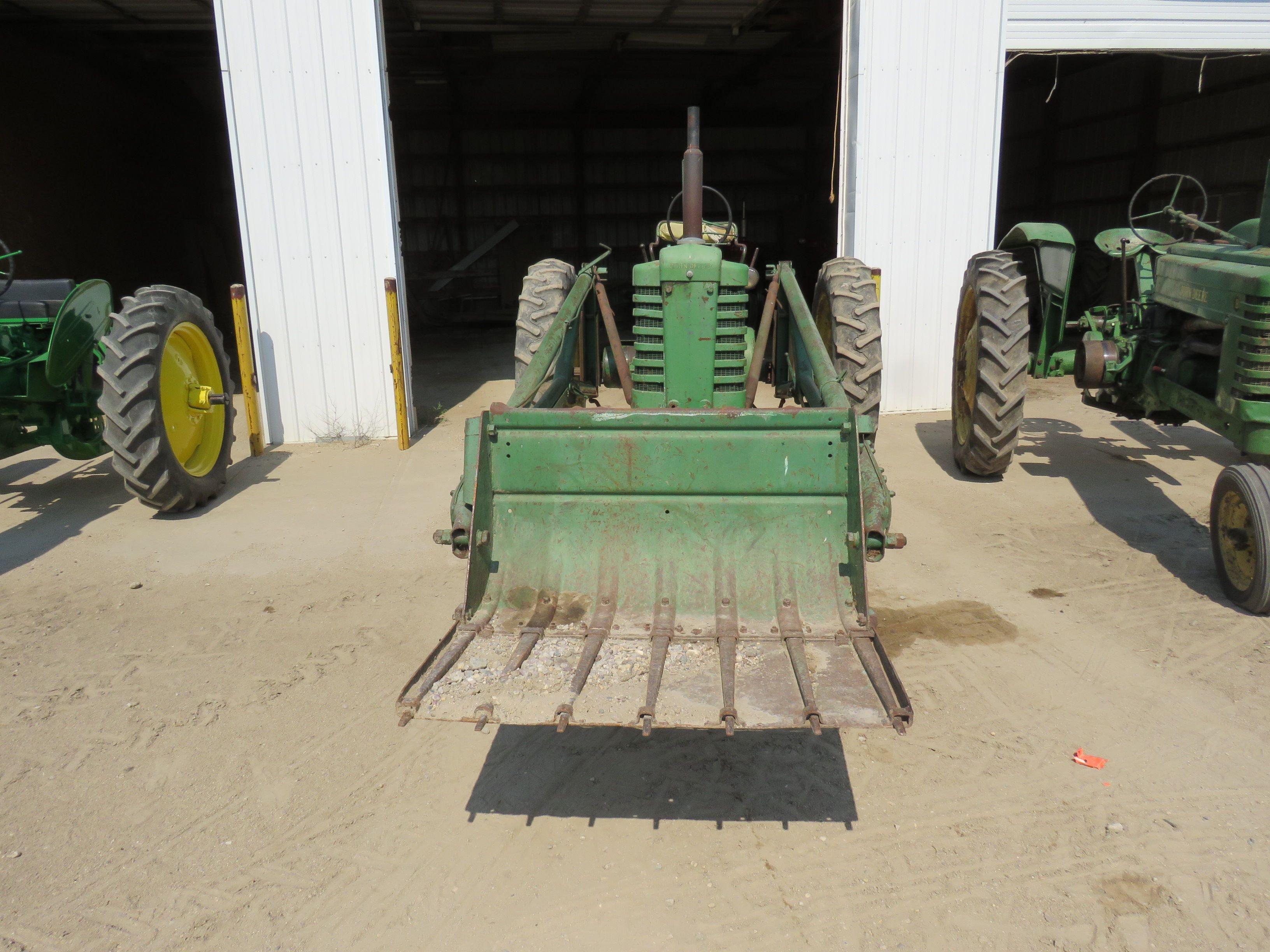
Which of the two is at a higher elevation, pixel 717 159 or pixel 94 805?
pixel 717 159

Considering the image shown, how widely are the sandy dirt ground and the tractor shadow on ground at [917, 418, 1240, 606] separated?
75 mm

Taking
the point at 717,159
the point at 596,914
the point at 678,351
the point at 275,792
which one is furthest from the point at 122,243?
the point at 596,914

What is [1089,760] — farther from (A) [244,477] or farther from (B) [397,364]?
(B) [397,364]

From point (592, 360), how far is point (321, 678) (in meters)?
2.54

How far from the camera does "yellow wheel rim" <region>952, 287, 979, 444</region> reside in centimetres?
615

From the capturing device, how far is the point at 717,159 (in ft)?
62.7

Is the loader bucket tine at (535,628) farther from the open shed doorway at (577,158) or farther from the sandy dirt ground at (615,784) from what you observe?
the open shed doorway at (577,158)

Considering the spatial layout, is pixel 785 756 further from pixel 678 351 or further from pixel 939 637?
pixel 678 351

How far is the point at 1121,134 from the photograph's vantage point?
14.6 m

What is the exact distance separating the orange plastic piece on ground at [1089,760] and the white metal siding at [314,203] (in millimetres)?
5933

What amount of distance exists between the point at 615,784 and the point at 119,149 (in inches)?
566

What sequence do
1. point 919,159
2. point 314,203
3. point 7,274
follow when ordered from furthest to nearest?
point 919,159 < point 314,203 < point 7,274

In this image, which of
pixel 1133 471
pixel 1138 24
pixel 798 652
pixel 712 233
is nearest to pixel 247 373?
pixel 712 233

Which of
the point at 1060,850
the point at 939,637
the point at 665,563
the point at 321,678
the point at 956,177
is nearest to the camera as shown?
the point at 1060,850
